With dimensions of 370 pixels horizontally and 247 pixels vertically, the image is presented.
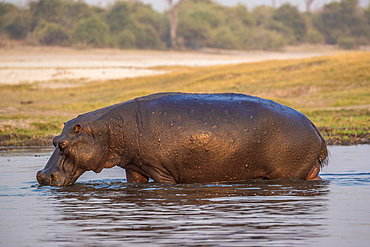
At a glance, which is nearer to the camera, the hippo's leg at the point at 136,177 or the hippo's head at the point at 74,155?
the hippo's head at the point at 74,155

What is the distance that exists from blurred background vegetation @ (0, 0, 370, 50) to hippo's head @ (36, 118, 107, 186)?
58151mm

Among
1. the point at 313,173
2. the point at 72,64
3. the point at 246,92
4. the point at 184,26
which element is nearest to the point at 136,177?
the point at 313,173

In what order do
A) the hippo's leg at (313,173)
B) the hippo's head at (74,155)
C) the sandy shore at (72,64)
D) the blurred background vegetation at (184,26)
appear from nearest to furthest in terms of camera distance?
1. the hippo's head at (74,155)
2. the hippo's leg at (313,173)
3. the sandy shore at (72,64)
4. the blurred background vegetation at (184,26)

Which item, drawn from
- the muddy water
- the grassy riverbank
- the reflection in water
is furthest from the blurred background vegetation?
the reflection in water

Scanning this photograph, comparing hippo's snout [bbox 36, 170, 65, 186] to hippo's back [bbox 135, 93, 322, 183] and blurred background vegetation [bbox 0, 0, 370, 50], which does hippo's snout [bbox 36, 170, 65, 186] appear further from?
blurred background vegetation [bbox 0, 0, 370, 50]

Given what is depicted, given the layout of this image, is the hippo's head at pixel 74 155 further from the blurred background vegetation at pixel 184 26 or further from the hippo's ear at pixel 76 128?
the blurred background vegetation at pixel 184 26

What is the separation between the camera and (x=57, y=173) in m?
7.81

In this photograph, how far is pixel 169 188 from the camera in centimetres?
757

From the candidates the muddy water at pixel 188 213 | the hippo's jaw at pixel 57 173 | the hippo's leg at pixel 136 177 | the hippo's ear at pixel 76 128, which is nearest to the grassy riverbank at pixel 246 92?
the hippo's leg at pixel 136 177

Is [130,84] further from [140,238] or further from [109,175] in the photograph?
[140,238]

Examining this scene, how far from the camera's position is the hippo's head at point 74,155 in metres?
7.76

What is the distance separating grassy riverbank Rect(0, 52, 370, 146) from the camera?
1652 centimetres

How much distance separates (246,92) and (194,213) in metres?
21.9

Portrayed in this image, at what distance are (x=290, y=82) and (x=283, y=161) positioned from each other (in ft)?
71.7
